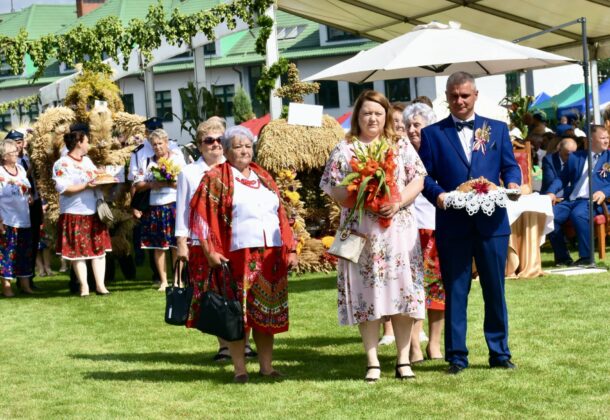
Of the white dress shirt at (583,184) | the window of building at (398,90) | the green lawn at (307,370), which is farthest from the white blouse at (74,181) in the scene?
the window of building at (398,90)

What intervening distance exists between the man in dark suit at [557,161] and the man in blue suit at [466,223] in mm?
6857

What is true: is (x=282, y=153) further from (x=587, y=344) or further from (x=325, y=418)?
(x=325, y=418)

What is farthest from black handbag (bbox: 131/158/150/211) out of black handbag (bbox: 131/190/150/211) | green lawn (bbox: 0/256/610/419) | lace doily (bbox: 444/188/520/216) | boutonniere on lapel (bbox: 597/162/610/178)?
lace doily (bbox: 444/188/520/216)

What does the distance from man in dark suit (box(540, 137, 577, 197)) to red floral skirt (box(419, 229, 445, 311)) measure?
6.42m

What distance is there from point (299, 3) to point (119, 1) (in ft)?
138

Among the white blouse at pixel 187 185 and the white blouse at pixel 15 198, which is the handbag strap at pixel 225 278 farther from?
the white blouse at pixel 15 198

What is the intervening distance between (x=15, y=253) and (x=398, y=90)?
40.6 meters

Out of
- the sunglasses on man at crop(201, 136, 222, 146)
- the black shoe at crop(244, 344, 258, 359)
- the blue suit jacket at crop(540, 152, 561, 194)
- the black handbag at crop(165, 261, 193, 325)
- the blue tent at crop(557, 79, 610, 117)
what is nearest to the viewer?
the black handbag at crop(165, 261, 193, 325)

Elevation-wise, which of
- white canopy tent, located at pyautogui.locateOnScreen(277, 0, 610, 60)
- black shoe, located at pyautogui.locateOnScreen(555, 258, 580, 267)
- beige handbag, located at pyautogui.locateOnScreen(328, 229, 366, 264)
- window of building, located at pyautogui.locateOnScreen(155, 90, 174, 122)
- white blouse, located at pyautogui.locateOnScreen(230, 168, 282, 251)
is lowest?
black shoe, located at pyautogui.locateOnScreen(555, 258, 580, 267)

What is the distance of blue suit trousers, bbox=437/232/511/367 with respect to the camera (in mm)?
7445

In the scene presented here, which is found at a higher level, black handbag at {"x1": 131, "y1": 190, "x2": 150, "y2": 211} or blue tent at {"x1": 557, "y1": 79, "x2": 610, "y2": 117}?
blue tent at {"x1": 557, "y1": 79, "x2": 610, "y2": 117}

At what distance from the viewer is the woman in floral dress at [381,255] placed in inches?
288

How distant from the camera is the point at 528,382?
707 centimetres

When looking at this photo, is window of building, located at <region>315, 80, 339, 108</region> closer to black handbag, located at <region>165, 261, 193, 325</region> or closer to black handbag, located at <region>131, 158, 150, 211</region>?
black handbag, located at <region>131, 158, 150, 211</region>
